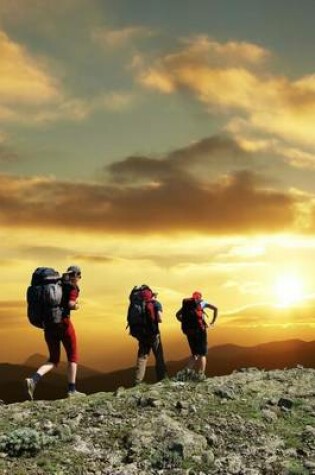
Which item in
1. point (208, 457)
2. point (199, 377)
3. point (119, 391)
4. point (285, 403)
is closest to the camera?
point (208, 457)

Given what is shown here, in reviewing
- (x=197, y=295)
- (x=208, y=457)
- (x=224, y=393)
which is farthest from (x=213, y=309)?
(x=208, y=457)

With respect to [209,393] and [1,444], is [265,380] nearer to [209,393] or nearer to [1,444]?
[209,393]

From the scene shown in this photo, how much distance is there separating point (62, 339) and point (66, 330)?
22 cm

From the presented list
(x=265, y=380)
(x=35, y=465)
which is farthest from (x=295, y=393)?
(x=35, y=465)

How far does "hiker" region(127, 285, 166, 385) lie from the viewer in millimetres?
17359

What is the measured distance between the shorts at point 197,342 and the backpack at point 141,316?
1061mm

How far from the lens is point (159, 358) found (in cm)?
1822

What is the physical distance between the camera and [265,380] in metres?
16.2

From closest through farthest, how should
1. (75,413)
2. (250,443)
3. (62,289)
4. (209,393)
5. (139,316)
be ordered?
(250,443) < (75,413) < (209,393) < (62,289) < (139,316)

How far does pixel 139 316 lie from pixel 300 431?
5.62 meters

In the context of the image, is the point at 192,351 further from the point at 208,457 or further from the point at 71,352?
the point at 208,457

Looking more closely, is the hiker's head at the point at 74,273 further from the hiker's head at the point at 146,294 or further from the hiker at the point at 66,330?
the hiker's head at the point at 146,294

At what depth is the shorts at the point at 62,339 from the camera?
Answer: 50.3 feet

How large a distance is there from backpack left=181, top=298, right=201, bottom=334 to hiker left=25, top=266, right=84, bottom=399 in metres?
3.58
